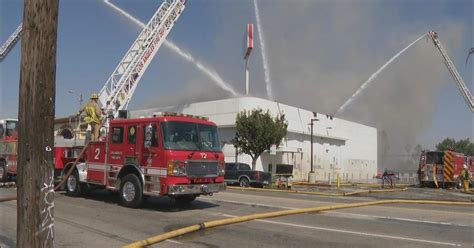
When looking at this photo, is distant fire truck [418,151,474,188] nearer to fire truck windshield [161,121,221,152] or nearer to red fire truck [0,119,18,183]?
fire truck windshield [161,121,221,152]

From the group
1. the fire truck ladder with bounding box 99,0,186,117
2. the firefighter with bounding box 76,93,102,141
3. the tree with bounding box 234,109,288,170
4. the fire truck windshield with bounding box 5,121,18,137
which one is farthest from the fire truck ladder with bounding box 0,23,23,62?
the firefighter with bounding box 76,93,102,141

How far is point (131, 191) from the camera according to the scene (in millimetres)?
12711

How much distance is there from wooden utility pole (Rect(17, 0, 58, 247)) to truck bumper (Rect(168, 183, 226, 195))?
694 cm

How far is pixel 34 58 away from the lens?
4.67 meters

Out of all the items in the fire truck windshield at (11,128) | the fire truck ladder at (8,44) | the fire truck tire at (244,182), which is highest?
the fire truck ladder at (8,44)

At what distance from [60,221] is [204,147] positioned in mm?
4040

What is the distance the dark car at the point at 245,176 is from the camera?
85.6 ft

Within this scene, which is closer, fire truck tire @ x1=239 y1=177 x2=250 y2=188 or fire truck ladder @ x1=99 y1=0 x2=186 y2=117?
fire truck tire @ x1=239 y1=177 x2=250 y2=188

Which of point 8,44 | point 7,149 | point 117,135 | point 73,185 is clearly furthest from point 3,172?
point 8,44

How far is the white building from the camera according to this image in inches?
1863

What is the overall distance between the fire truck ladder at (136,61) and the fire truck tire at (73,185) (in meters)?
23.0

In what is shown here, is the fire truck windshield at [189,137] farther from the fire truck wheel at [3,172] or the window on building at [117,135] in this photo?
the fire truck wheel at [3,172]

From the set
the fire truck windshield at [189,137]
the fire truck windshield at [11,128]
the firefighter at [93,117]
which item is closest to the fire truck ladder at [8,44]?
the fire truck windshield at [11,128]

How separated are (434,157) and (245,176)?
1503 cm
